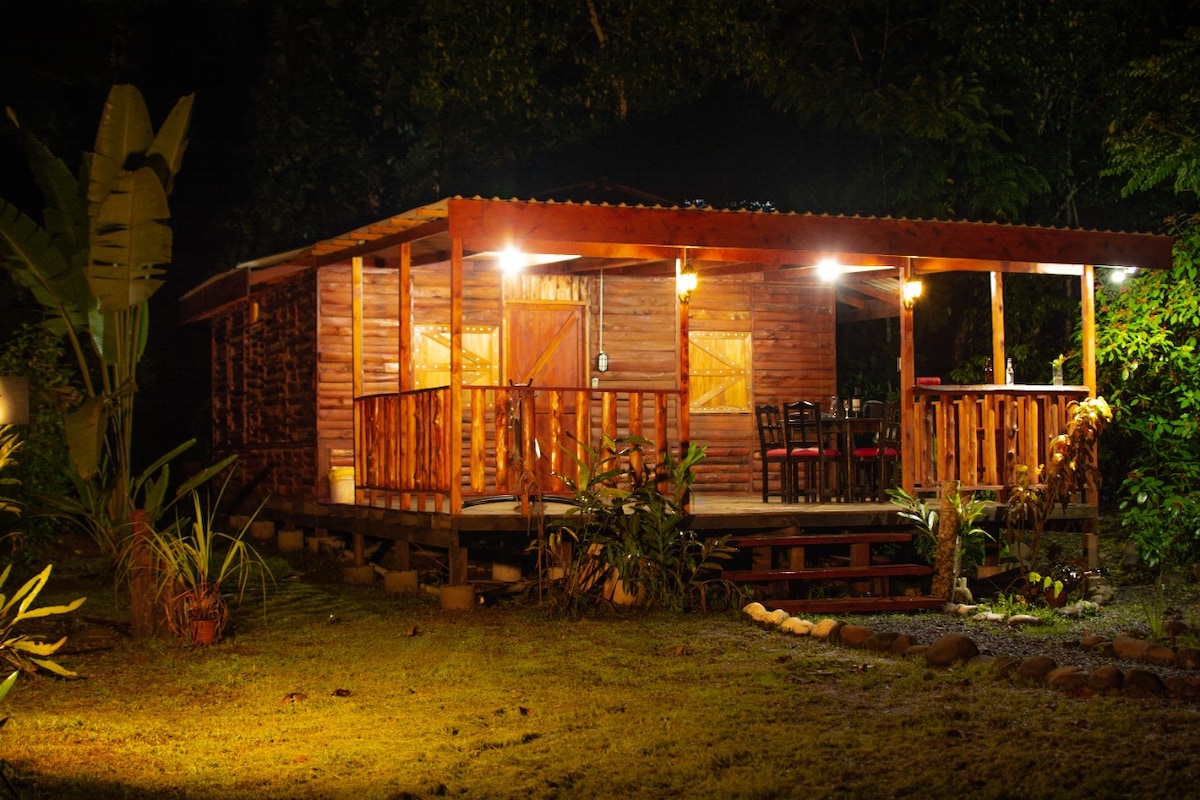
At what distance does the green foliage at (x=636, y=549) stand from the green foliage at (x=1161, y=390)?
5162 millimetres

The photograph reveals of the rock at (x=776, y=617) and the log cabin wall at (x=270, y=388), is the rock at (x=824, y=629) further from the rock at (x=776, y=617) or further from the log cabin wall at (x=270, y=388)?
the log cabin wall at (x=270, y=388)

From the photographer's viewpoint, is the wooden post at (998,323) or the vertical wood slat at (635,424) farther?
the wooden post at (998,323)

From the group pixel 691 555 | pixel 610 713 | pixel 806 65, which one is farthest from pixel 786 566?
pixel 806 65

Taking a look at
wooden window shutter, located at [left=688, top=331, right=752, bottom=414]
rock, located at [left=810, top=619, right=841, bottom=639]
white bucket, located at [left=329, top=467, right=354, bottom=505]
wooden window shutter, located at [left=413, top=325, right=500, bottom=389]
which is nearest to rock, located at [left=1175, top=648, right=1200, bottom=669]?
rock, located at [left=810, top=619, right=841, bottom=639]

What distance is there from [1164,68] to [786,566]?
23.8 feet

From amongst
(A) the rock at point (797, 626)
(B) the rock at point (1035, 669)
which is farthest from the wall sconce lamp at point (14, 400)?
(B) the rock at point (1035, 669)

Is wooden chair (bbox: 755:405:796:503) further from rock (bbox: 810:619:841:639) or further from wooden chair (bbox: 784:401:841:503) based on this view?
rock (bbox: 810:619:841:639)

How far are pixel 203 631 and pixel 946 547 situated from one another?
6.03 meters

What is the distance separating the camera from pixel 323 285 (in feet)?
47.6

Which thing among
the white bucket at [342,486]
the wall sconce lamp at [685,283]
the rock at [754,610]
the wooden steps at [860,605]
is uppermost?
the wall sconce lamp at [685,283]

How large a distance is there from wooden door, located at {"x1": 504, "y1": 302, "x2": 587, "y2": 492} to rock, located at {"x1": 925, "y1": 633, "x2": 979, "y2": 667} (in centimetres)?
744

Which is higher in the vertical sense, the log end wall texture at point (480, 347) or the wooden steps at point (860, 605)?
the log end wall texture at point (480, 347)

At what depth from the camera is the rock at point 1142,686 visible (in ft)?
23.1

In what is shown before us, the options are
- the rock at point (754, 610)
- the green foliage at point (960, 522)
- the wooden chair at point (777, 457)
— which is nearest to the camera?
the rock at point (754, 610)
